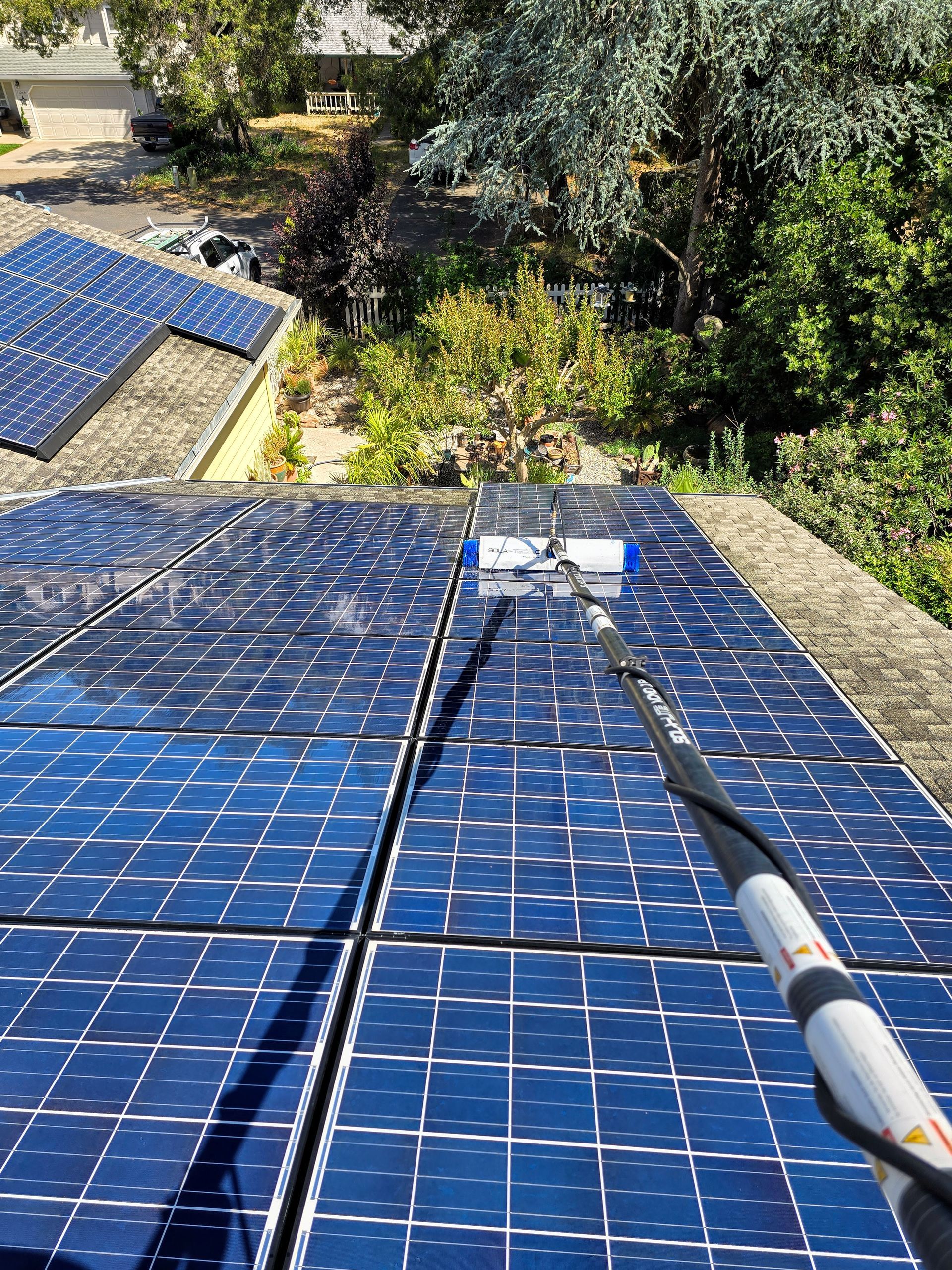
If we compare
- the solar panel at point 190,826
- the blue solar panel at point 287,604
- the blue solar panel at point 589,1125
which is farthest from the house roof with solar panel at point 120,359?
the blue solar panel at point 589,1125

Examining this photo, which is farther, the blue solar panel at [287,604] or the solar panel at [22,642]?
the blue solar panel at [287,604]

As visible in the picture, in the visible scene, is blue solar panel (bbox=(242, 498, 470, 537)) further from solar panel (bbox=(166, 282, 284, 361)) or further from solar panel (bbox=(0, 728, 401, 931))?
solar panel (bbox=(166, 282, 284, 361))

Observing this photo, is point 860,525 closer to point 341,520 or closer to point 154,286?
point 341,520

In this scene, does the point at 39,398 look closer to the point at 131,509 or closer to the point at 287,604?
the point at 131,509

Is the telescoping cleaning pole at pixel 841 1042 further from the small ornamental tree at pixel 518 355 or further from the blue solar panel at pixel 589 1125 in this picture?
the small ornamental tree at pixel 518 355

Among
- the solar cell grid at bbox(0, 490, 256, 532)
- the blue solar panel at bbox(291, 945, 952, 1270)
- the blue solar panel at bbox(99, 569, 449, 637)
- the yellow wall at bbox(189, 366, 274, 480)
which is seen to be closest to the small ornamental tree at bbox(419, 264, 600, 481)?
the yellow wall at bbox(189, 366, 274, 480)

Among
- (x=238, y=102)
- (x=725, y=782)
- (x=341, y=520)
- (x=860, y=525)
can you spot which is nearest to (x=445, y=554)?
(x=341, y=520)

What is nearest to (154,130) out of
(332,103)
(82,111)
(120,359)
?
(82,111)
